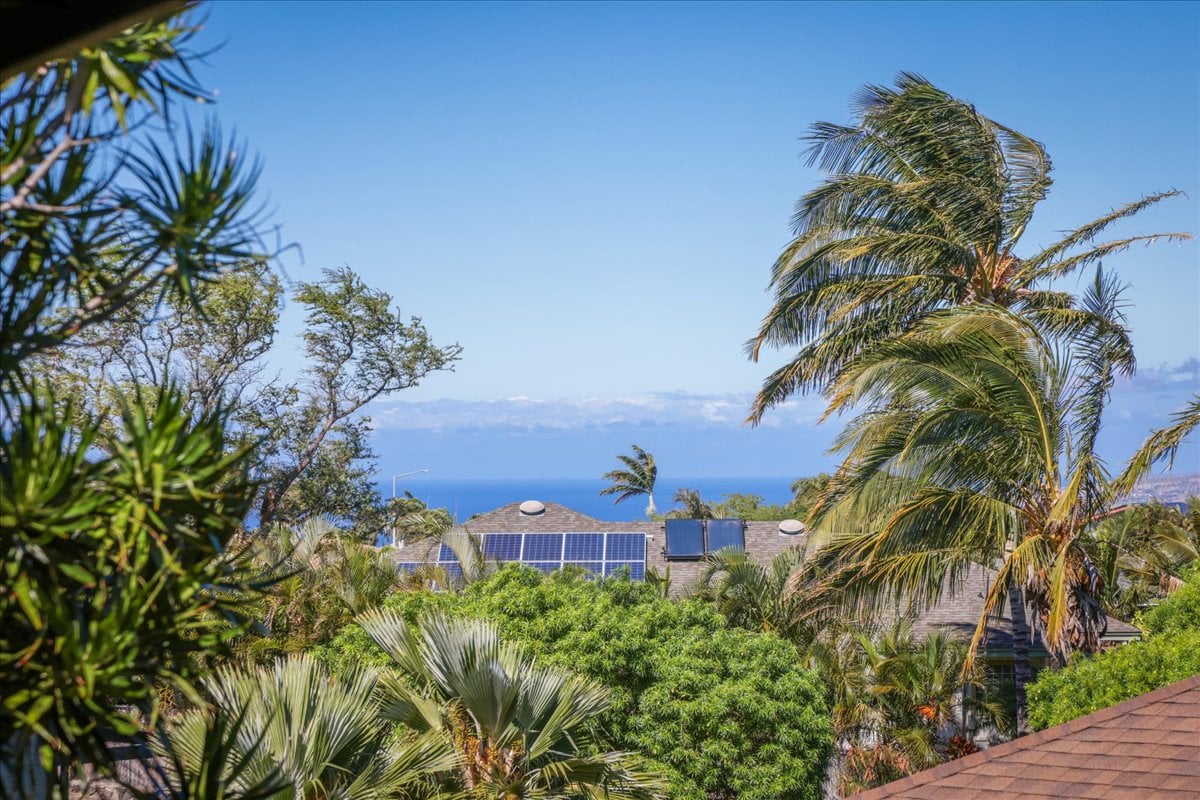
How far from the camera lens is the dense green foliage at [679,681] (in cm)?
1427

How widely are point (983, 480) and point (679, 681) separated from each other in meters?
5.07

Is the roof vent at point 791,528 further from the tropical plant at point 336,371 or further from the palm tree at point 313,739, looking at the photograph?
the palm tree at point 313,739

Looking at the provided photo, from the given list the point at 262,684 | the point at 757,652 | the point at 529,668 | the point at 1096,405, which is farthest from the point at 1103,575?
the point at 262,684

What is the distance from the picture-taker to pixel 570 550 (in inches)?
1249

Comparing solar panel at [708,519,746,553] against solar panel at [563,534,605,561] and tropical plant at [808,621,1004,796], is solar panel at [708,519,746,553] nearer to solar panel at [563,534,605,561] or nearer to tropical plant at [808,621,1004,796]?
solar panel at [563,534,605,561]

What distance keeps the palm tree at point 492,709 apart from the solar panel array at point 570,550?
67.0 feet

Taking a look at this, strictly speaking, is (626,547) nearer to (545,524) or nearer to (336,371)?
(545,524)

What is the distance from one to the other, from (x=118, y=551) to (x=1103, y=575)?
15903 mm

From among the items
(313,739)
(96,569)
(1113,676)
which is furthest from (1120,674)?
(96,569)

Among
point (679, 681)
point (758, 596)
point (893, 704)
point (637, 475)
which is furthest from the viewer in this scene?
point (637, 475)

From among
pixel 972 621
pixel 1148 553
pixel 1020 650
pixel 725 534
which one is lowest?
pixel 972 621

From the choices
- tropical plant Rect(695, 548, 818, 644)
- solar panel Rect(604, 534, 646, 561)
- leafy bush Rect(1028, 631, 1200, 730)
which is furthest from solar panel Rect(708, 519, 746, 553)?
leafy bush Rect(1028, 631, 1200, 730)

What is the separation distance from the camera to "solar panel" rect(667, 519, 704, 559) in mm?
31125

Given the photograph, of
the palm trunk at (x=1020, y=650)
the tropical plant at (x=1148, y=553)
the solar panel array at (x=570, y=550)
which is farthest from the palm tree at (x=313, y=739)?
the solar panel array at (x=570, y=550)
